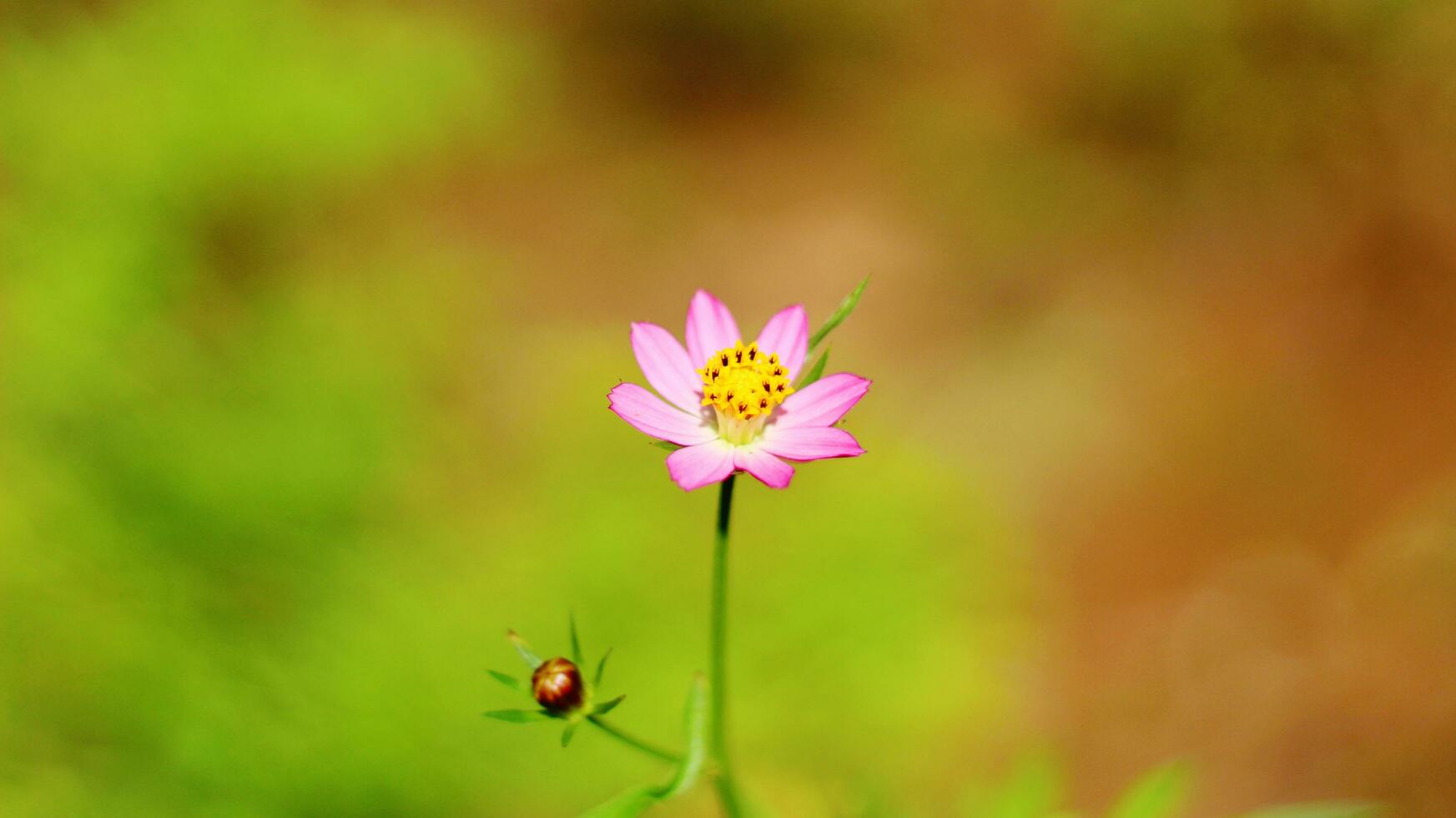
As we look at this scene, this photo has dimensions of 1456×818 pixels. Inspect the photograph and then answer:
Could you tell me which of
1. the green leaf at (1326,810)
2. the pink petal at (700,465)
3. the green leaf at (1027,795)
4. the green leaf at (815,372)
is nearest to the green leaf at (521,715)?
the pink petal at (700,465)

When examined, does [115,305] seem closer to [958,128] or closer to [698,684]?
[698,684]

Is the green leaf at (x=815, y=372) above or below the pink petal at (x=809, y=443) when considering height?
above

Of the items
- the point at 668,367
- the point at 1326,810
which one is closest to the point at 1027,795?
the point at 1326,810

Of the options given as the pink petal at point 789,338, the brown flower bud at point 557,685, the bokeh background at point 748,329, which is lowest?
the brown flower bud at point 557,685

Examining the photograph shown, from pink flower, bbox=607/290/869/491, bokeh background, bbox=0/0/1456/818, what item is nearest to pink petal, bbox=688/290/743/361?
pink flower, bbox=607/290/869/491

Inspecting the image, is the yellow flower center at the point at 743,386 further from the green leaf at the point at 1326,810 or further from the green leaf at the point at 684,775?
the green leaf at the point at 1326,810

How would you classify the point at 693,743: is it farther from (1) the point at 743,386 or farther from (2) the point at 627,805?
(1) the point at 743,386

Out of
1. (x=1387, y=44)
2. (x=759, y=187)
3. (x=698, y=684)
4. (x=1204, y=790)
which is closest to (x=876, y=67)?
(x=759, y=187)
